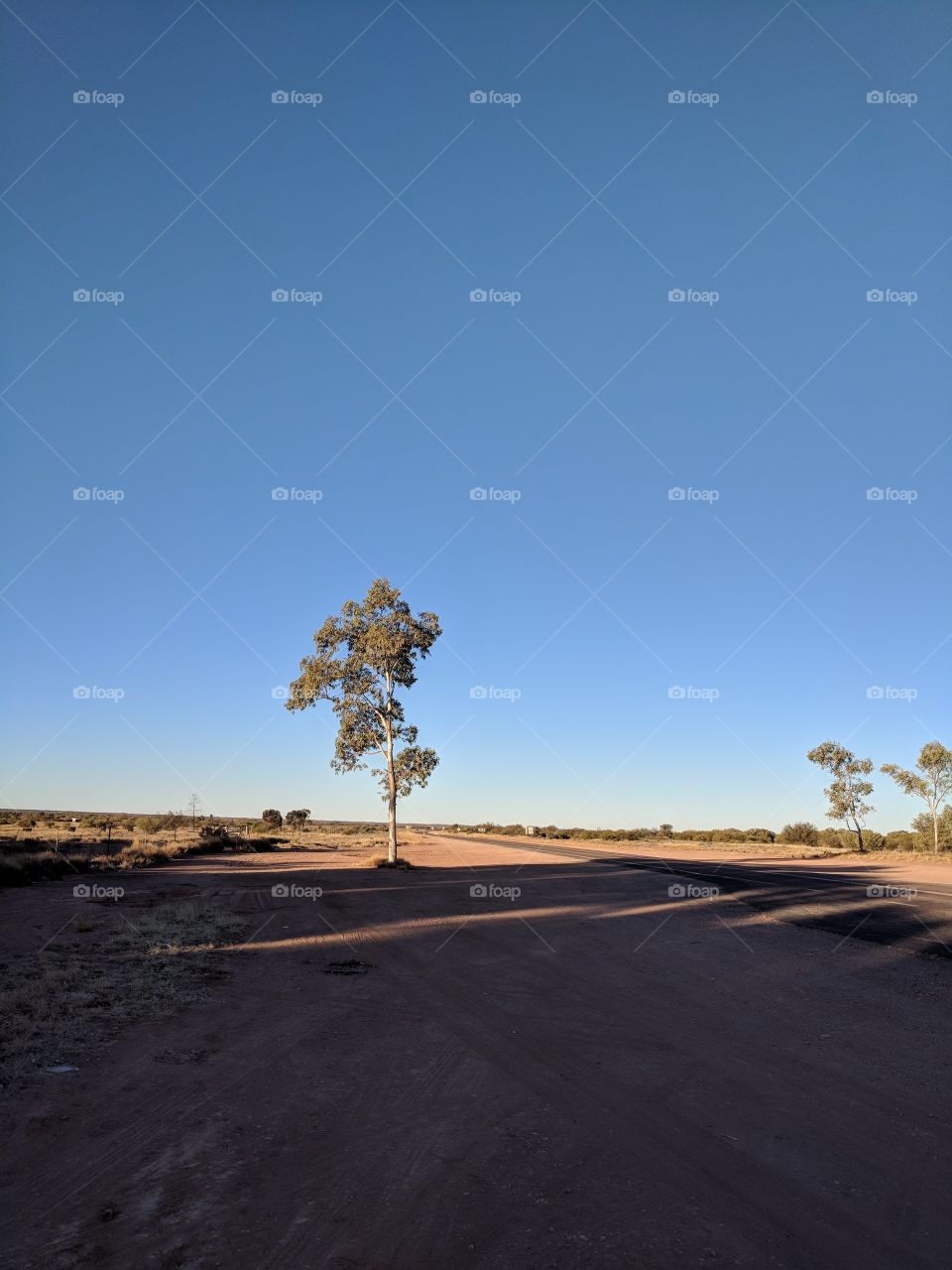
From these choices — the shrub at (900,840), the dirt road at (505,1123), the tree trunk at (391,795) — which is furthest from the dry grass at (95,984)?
the shrub at (900,840)

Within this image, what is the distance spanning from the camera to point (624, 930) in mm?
16719

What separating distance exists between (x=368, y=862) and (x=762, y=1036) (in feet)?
98.2

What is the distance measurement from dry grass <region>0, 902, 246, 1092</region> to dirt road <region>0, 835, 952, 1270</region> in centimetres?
45

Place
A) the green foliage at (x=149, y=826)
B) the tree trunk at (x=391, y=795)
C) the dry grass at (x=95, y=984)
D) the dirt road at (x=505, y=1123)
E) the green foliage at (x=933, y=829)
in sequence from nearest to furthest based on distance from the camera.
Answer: the dirt road at (x=505, y=1123) < the dry grass at (x=95, y=984) < the tree trunk at (x=391, y=795) < the green foliage at (x=933, y=829) < the green foliage at (x=149, y=826)

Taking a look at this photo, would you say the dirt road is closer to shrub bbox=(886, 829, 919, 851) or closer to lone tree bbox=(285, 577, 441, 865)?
lone tree bbox=(285, 577, 441, 865)

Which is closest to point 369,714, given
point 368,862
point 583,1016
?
point 368,862

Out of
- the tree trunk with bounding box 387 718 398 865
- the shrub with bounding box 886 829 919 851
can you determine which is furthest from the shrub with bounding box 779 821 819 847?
the tree trunk with bounding box 387 718 398 865

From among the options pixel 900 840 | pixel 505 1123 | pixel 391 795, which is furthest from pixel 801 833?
pixel 505 1123

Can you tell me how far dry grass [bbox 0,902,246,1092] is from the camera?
8.12 meters

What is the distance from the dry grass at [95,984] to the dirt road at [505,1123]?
45cm

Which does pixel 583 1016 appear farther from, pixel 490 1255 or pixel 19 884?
pixel 19 884

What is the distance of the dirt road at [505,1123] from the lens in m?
4.75

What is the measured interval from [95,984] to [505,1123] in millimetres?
7013

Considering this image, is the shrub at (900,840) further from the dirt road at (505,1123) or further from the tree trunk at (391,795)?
the dirt road at (505,1123)
